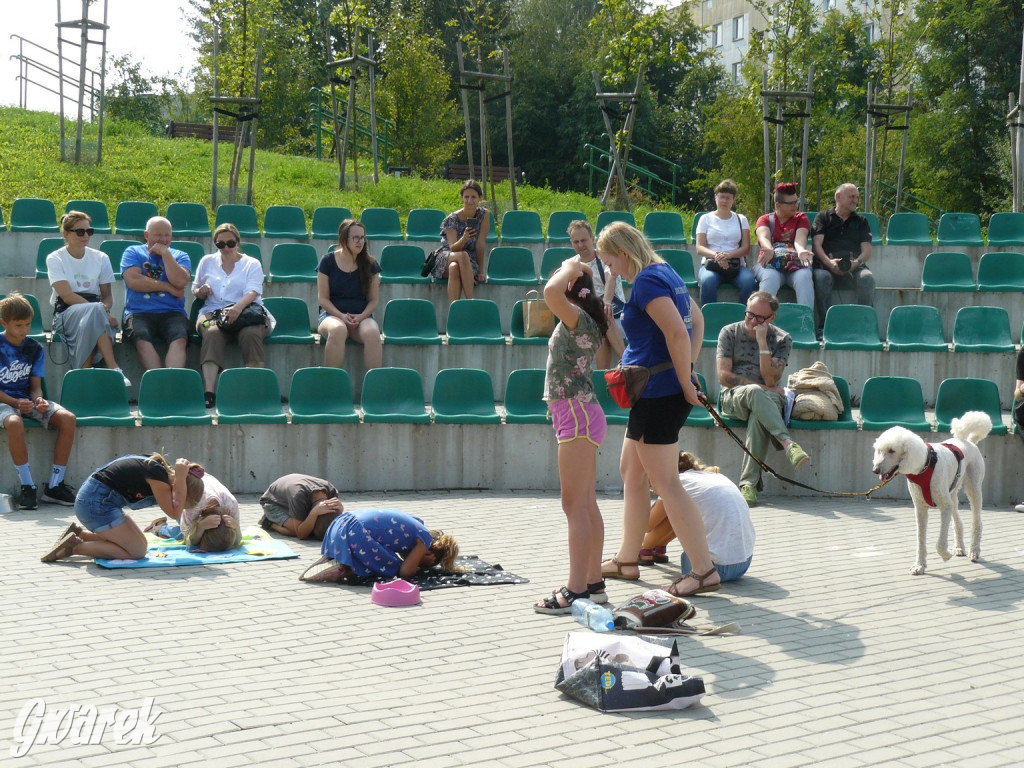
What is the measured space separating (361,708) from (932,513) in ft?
18.0

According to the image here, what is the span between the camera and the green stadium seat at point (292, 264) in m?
12.2

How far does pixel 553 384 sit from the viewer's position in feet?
18.4

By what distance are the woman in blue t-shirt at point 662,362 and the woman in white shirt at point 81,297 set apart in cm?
550

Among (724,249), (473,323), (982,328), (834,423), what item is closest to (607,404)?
(834,423)

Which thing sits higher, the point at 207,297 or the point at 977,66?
the point at 977,66

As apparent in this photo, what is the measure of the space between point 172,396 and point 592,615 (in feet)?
16.4

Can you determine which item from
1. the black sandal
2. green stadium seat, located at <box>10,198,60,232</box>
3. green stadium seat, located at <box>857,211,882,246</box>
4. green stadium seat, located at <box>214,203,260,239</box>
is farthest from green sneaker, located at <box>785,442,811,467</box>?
green stadium seat, located at <box>10,198,60,232</box>

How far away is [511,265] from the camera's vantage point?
1270cm

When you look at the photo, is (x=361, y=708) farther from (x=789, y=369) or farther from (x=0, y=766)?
(x=789, y=369)

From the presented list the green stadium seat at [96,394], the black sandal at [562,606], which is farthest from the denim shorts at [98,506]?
the black sandal at [562,606]

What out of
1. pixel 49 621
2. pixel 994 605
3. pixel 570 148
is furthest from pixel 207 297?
pixel 570 148

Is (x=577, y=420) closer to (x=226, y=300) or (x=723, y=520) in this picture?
(x=723, y=520)

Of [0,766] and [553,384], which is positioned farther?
[553,384]

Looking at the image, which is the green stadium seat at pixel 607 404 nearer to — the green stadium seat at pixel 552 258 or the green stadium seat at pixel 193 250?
the green stadium seat at pixel 552 258
